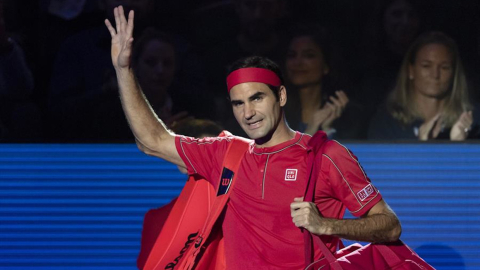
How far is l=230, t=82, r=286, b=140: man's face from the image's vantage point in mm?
3000

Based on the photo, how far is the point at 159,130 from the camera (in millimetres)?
3225

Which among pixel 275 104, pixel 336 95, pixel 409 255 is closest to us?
pixel 409 255

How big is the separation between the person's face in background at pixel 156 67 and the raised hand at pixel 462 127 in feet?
6.40

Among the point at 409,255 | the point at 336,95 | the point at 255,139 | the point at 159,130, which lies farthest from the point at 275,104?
the point at 336,95

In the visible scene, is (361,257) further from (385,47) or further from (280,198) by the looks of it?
(385,47)

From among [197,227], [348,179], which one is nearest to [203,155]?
[197,227]

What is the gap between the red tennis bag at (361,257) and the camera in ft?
9.02

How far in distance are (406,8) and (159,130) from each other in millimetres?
2290

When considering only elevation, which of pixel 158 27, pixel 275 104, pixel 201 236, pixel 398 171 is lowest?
pixel 201 236

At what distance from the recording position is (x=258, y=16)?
15.5ft

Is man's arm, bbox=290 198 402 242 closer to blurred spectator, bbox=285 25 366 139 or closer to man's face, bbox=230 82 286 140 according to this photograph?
man's face, bbox=230 82 286 140

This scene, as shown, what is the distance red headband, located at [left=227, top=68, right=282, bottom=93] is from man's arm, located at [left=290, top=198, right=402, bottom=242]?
0.61m

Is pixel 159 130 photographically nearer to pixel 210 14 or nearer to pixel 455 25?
pixel 210 14

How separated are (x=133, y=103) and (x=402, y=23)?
235cm
